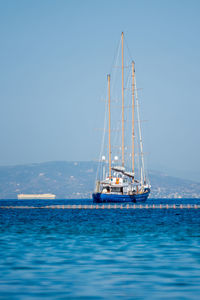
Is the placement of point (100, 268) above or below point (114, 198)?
below

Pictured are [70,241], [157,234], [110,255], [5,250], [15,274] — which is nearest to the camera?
[15,274]

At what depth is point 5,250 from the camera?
34125 mm

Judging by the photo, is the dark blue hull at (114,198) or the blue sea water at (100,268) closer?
the blue sea water at (100,268)

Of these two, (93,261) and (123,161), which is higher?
(123,161)

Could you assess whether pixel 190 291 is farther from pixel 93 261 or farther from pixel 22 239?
pixel 22 239

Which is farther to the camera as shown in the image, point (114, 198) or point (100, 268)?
point (114, 198)

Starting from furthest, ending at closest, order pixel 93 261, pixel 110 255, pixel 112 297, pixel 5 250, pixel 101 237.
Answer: pixel 101 237, pixel 5 250, pixel 110 255, pixel 93 261, pixel 112 297

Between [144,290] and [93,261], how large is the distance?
26.8 feet

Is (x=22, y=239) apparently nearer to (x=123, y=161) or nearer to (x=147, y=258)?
(x=147, y=258)

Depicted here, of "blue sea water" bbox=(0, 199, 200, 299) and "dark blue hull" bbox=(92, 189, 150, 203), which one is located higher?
"dark blue hull" bbox=(92, 189, 150, 203)

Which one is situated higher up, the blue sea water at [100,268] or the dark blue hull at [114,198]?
the dark blue hull at [114,198]

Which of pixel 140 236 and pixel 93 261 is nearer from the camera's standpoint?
pixel 93 261

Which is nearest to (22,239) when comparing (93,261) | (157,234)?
(157,234)

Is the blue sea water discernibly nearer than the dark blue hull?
Yes
